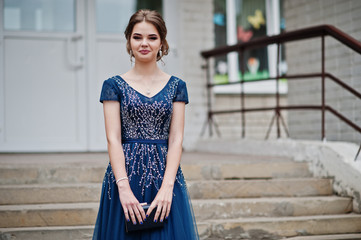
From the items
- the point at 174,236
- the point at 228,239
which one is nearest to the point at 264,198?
the point at 228,239

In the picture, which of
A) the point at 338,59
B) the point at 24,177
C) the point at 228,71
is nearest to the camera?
the point at 24,177


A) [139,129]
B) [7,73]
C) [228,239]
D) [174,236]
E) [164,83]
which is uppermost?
[7,73]

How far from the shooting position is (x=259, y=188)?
14.1ft

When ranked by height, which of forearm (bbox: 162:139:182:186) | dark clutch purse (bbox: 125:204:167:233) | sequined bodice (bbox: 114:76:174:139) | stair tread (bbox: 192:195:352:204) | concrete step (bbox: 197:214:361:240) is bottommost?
concrete step (bbox: 197:214:361:240)

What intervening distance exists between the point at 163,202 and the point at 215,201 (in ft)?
6.66

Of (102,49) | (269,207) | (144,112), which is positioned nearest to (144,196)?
(144,112)

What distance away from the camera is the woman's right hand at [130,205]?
201 cm

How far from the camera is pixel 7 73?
5848mm

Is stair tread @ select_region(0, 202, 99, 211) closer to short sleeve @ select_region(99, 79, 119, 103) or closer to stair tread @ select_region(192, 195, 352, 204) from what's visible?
stair tread @ select_region(192, 195, 352, 204)

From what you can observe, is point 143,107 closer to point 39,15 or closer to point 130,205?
point 130,205

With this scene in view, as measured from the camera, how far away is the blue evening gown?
212cm

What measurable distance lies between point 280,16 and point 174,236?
6.44m

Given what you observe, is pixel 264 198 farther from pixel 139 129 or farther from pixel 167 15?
pixel 167 15

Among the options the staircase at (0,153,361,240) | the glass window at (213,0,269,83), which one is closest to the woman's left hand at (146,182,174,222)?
the staircase at (0,153,361,240)
